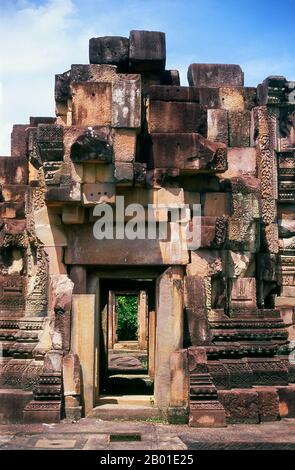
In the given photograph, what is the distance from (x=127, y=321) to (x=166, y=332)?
695 inches

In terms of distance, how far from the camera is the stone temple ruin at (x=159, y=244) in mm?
8398

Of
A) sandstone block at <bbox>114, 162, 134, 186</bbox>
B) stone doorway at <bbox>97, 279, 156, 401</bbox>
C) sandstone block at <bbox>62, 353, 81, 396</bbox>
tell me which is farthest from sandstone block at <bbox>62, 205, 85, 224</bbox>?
stone doorway at <bbox>97, 279, 156, 401</bbox>

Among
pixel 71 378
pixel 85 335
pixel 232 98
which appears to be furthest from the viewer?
pixel 232 98

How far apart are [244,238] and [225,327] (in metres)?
1.28

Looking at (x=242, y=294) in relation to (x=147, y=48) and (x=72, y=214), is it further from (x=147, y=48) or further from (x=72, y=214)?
(x=147, y=48)

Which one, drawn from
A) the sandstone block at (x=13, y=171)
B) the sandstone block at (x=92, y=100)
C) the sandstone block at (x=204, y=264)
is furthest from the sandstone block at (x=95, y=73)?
the sandstone block at (x=204, y=264)

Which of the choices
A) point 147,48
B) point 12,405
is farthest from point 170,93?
point 12,405

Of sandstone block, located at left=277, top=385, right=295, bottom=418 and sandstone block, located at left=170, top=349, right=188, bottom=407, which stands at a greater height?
sandstone block, located at left=170, top=349, right=188, bottom=407

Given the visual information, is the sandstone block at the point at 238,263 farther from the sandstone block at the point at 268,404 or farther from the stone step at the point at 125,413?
the stone step at the point at 125,413

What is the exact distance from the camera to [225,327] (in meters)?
9.10

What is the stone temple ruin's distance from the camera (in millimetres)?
8398

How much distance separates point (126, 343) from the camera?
80.3 feet

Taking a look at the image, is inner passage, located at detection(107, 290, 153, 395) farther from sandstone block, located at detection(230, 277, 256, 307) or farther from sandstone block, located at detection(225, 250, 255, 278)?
sandstone block, located at detection(225, 250, 255, 278)

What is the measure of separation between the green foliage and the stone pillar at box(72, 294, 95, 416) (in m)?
17.4
